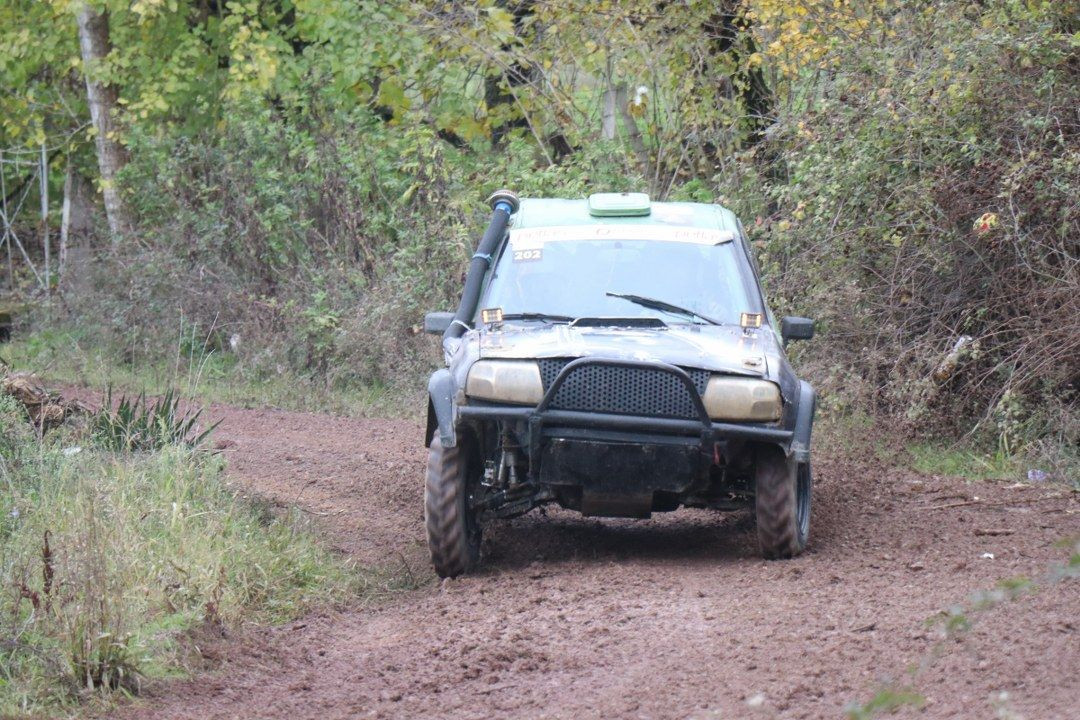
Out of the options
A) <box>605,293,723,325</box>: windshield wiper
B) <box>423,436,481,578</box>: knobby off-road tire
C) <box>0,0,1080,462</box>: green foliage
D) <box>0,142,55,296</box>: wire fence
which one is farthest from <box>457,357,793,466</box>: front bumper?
<box>0,142,55,296</box>: wire fence

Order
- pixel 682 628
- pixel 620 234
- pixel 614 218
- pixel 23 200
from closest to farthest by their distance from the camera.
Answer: pixel 682 628, pixel 620 234, pixel 614 218, pixel 23 200

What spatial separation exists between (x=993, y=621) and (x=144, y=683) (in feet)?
10.7

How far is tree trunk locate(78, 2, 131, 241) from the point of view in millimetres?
17453

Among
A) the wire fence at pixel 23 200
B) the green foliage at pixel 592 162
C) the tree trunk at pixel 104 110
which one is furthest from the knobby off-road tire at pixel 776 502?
the wire fence at pixel 23 200

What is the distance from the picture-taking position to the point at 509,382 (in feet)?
21.4

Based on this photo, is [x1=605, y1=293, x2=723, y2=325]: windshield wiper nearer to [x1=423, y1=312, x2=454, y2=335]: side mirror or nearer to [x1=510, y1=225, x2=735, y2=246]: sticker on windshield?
[x1=510, y1=225, x2=735, y2=246]: sticker on windshield

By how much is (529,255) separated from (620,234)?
1.72 ft

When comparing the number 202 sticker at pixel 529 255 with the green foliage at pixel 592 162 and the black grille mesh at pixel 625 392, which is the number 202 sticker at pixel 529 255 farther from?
the green foliage at pixel 592 162

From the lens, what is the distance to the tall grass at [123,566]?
5.05 m

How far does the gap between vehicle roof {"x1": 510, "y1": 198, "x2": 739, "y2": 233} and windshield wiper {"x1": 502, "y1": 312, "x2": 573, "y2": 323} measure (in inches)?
29.6

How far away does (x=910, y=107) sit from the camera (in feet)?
34.0

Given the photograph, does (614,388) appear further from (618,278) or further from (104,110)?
(104,110)

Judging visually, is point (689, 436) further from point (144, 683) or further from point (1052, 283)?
point (1052, 283)

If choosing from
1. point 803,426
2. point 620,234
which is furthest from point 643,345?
point 620,234
